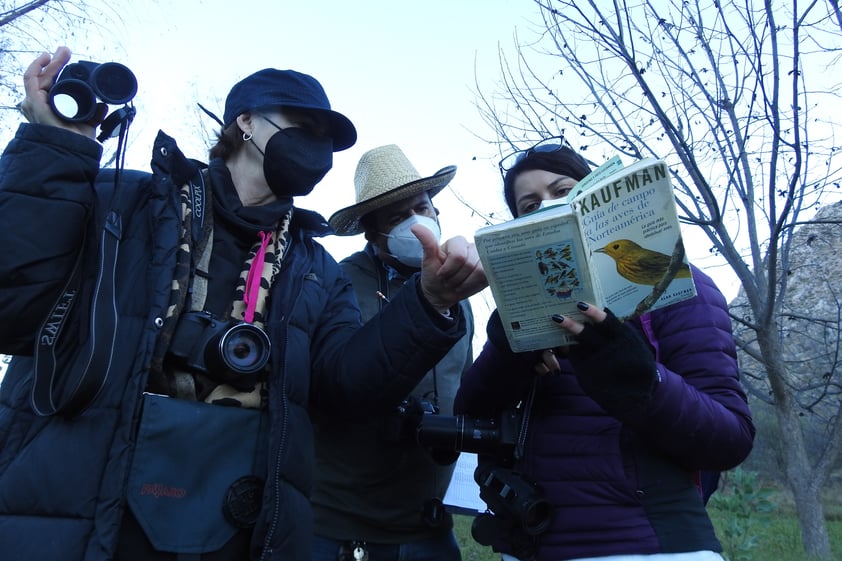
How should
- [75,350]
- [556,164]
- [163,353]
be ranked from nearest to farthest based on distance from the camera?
[75,350] → [163,353] → [556,164]

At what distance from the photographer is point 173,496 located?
1.63m

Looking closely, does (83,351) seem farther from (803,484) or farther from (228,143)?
(803,484)

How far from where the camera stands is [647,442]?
1.79m

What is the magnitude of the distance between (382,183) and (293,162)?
38.3 inches

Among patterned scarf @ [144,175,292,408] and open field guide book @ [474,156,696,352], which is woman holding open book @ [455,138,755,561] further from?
patterned scarf @ [144,175,292,408]

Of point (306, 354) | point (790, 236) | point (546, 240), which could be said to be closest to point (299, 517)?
point (306, 354)

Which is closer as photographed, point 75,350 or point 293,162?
point 75,350

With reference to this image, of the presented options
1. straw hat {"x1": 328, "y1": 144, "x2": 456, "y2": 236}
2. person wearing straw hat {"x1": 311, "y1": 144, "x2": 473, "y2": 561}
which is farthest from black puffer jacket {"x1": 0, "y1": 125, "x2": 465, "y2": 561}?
straw hat {"x1": 328, "y1": 144, "x2": 456, "y2": 236}

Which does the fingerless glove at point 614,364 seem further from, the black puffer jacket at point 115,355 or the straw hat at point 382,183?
the straw hat at point 382,183

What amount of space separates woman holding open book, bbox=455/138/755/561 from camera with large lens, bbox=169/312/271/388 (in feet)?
2.20

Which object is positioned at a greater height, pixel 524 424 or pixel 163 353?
pixel 163 353

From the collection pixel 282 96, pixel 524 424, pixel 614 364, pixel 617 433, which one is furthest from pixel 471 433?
pixel 282 96

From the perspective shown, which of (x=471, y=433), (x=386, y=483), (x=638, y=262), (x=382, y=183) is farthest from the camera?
(x=382, y=183)

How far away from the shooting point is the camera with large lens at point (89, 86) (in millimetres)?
1761
